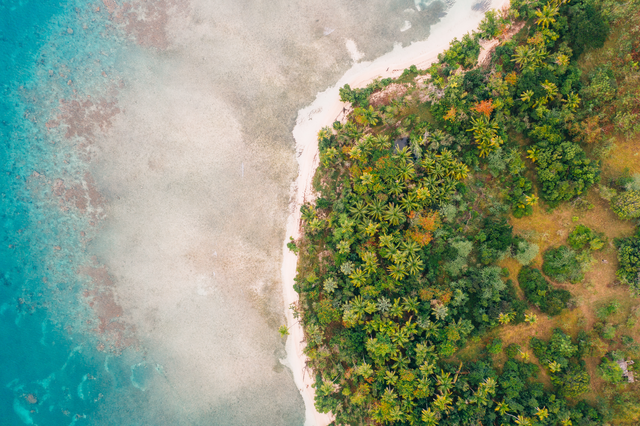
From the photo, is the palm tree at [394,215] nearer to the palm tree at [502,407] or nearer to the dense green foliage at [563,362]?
the dense green foliage at [563,362]

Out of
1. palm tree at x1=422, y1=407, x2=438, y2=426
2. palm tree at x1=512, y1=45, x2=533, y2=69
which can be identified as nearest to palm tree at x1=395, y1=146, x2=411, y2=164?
palm tree at x1=512, y1=45, x2=533, y2=69

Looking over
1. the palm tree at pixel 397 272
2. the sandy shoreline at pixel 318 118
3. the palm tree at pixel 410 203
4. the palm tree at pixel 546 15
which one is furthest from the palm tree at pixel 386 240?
the palm tree at pixel 546 15

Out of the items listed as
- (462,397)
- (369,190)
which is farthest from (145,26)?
(462,397)

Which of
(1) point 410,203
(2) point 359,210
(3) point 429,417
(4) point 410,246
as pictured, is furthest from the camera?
(2) point 359,210

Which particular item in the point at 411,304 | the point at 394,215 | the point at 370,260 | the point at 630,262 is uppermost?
the point at 394,215

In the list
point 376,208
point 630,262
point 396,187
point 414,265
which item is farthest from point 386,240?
point 630,262

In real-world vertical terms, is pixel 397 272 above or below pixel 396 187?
below

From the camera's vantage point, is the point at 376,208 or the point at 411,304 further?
the point at 376,208

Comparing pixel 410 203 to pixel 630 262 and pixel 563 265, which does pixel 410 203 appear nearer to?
pixel 563 265

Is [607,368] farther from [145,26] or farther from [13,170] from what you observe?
[13,170]
